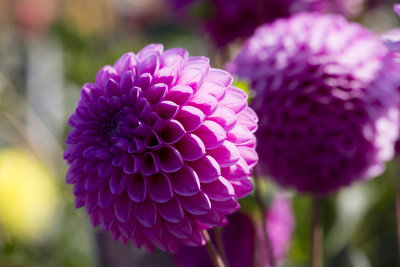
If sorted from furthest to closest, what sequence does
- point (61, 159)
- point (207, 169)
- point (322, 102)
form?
point (61, 159)
point (322, 102)
point (207, 169)

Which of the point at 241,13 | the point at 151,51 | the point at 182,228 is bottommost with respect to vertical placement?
the point at 182,228

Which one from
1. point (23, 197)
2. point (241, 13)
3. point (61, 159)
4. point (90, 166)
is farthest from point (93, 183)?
point (61, 159)

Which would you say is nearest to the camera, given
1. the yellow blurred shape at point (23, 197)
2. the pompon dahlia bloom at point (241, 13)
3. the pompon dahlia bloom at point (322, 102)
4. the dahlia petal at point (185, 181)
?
the dahlia petal at point (185, 181)

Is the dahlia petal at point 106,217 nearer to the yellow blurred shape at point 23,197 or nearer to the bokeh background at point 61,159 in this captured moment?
the bokeh background at point 61,159

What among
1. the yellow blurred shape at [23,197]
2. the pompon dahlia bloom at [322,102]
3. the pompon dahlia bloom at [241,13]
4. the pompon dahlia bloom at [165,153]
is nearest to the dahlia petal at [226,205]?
the pompon dahlia bloom at [165,153]

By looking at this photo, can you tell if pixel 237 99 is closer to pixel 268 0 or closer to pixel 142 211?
pixel 142 211

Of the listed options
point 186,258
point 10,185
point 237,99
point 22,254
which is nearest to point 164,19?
point 10,185

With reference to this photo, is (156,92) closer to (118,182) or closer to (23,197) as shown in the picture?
(118,182)
